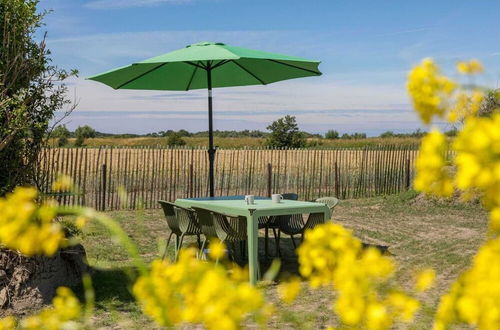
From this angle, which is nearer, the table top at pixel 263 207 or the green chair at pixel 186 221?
the table top at pixel 263 207

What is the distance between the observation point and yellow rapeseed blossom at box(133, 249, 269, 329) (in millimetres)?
917

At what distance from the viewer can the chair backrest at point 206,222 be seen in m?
6.05

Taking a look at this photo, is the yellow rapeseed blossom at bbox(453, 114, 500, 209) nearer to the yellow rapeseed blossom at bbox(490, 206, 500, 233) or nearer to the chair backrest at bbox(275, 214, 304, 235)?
the yellow rapeseed blossom at bbox(490, 206, 500, 233)

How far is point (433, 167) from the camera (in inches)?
36.1

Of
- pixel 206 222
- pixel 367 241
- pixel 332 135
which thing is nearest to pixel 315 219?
pixel 206 222

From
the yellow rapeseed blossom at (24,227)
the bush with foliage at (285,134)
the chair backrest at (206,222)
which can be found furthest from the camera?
the bush with foliage at (285,134)

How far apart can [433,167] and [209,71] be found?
24.1ft

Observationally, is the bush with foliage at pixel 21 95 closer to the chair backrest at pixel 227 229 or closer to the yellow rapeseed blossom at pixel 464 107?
the chair backrest at pixel 227 229

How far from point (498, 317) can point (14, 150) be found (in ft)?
16.8

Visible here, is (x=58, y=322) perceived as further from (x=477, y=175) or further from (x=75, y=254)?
(x=75, y=254)

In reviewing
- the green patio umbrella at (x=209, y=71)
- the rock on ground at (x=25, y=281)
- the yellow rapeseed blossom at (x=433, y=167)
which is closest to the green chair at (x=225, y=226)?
the rock on ground at (x=25, y=281)

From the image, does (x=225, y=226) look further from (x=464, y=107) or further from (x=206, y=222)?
(x=464, y=107)

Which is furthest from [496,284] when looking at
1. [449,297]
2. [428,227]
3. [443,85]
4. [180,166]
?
[180,166]

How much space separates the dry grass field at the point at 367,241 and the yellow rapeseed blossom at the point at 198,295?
1.20 meters
